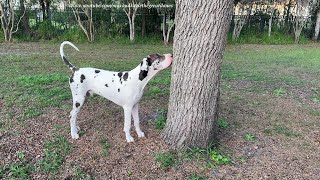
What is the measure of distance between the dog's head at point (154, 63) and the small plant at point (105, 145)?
36.8 inches

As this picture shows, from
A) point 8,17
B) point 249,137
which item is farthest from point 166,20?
point 249,137

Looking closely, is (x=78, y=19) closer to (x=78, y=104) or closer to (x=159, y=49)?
(x=159, y=49)

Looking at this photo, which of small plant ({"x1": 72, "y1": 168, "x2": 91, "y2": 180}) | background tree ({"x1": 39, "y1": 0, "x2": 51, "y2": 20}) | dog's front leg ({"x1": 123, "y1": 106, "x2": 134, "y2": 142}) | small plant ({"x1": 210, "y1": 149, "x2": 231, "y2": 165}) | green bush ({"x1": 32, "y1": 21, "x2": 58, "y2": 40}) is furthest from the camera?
background tree ({"x1": 39, "y1": 0, "x2": 51, "y2": 20})

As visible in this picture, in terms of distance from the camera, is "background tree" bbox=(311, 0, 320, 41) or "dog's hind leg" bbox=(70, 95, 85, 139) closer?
"dog's hind leg" bbox=(70, 95, 85, 139)

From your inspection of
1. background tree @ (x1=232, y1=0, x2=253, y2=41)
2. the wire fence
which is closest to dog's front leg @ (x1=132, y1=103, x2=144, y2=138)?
the wire fence

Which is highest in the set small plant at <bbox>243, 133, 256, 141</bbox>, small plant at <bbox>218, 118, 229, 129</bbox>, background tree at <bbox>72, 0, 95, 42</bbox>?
background tree at <bbox>72, 0, 95, 42</bbox>

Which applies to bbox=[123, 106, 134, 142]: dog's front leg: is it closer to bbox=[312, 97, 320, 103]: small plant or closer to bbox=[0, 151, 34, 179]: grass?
bbox=[0, 151, 34, 179]: grass

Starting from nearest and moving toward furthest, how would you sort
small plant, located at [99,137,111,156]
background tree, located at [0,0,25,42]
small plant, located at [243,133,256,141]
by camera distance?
small plant, located at [99,137,111,156] < small plant, located at [243,133,256,141] < background tree, located at [0,0,25,42]

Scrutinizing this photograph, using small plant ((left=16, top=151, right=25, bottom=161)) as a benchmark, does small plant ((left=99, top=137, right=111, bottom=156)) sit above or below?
above

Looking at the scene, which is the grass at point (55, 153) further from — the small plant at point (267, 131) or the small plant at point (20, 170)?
the small plant at point (267, 131)

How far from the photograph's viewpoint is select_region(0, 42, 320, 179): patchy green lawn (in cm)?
311

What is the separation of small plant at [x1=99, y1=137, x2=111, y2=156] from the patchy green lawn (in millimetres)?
12

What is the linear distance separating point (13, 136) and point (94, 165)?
51.5 inches

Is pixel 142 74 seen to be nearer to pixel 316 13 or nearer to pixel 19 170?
pixel 19 170
